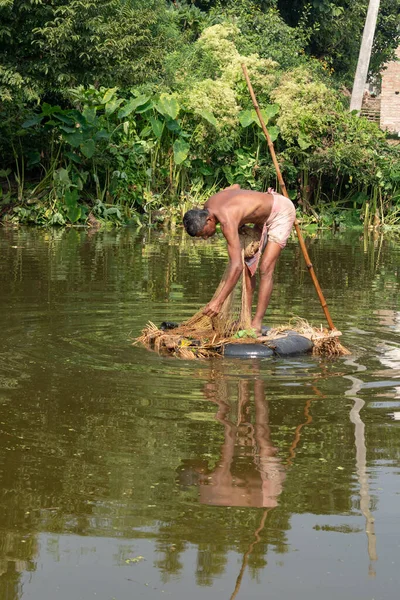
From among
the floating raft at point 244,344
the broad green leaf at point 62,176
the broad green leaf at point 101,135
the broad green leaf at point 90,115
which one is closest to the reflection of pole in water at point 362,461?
the floating raft at point 244,344

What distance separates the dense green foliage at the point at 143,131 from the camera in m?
17.8

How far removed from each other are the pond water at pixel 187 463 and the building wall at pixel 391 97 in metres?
25.6

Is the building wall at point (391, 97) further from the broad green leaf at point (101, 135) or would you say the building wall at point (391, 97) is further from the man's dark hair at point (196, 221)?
the man's dark hair at point (196, 221)

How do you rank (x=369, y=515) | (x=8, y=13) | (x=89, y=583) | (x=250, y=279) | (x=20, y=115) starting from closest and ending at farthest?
(x=89, y=583) → (x=369, y=515) → (x=250, y=279) → (x=8, y=13) → (x=20, y=115)

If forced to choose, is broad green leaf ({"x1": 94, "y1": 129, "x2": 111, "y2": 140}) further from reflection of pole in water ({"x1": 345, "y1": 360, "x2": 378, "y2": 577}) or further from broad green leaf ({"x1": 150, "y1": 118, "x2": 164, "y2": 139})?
reflection of pole in water ({"x1": 345, "y1": 360, "x2": 378, "y2": 577})

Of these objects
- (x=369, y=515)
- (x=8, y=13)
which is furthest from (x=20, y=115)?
(x=369, y=515)

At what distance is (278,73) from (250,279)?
1384 centimetres

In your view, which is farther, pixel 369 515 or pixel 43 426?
pixel 43 426

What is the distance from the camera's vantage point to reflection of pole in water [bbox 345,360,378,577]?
13.0 ft

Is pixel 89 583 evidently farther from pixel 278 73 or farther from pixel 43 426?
pixel 278 73

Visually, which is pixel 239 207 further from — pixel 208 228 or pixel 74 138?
pixel 74 138

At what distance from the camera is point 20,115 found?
19.7 metres

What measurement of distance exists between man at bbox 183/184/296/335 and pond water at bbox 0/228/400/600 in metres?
0.70

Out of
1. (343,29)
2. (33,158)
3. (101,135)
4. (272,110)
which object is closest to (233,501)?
(101,135)
